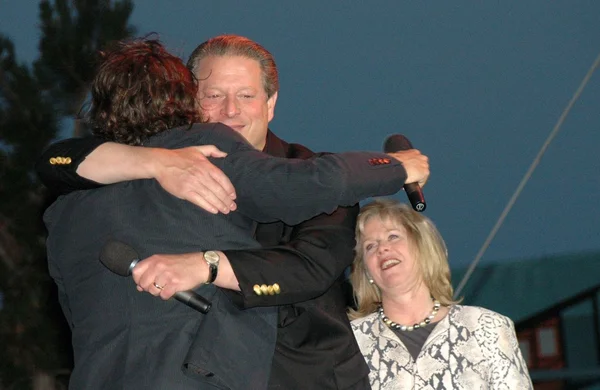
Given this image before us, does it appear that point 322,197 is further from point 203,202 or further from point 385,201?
point 385,201

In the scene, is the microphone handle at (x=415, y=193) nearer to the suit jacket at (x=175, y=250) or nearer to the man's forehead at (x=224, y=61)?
the suit jacket at (x=175, y=250)

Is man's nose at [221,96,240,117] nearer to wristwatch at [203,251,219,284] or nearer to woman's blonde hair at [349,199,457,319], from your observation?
woman's blonde hair at [349,199,457,319]

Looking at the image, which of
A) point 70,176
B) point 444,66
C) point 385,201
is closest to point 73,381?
point 70,176

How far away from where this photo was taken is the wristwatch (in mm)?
1756

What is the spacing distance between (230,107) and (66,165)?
65cm

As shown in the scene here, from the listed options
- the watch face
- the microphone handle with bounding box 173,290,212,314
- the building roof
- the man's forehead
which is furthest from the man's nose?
the building roof

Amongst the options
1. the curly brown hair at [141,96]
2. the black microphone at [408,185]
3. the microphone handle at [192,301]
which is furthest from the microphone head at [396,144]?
the microphone handle at [192,301]

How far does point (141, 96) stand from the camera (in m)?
1.89

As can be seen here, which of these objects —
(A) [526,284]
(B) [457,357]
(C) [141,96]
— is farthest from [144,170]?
(A) [526,284]

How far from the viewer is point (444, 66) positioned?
31.2 ft

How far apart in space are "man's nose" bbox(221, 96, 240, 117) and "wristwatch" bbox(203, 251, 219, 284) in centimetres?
81

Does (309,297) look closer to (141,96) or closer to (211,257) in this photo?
(211,257)

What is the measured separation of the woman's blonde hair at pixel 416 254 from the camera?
302cm

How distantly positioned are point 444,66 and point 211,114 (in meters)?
7.23
